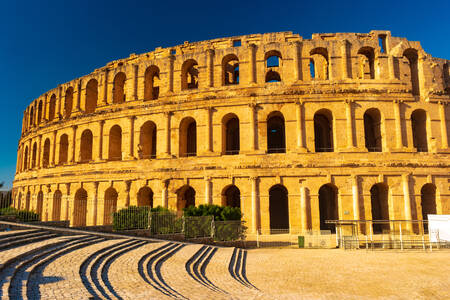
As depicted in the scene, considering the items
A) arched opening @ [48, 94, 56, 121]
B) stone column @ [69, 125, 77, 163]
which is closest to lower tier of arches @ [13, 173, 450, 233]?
stone column @ [69, 125, 77, 163]

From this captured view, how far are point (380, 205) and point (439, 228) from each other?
227 inches

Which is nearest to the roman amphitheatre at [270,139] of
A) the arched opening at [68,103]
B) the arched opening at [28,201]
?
the arched opening at [68,103]

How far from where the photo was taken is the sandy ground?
853 cm

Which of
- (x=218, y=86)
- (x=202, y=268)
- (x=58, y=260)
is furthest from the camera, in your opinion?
(x=218, y=86)

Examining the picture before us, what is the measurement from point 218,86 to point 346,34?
10507 millimetres

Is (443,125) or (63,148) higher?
(443,125)

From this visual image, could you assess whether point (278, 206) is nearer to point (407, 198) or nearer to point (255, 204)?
point (255, 204)

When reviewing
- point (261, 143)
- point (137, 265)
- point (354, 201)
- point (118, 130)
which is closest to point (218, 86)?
point (261, 143)

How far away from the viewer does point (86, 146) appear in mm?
26969

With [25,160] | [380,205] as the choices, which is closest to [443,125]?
[380,205]

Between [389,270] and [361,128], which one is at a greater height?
[361,128]

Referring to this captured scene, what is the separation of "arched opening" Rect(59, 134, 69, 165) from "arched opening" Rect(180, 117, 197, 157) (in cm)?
1184

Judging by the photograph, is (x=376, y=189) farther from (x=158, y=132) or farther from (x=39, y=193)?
(x=39, y=193)

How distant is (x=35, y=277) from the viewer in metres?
6.89
